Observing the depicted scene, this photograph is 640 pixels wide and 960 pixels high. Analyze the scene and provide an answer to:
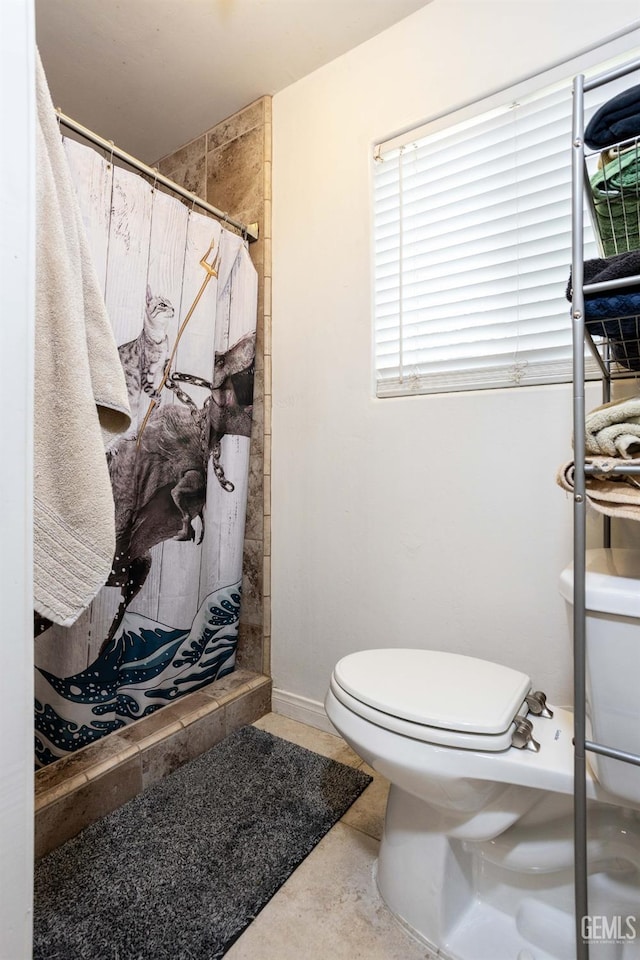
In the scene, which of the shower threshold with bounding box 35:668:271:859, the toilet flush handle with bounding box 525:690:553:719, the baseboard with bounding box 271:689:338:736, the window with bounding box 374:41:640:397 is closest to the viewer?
the toilet flush handle with bounding box 525:690:553:719

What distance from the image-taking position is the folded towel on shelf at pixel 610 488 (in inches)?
28.9

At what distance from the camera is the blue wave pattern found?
1.29m

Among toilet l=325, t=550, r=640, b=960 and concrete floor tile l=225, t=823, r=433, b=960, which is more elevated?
toilet l=325, t=550, r=640, b=960

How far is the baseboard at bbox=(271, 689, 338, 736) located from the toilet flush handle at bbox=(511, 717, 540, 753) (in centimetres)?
85

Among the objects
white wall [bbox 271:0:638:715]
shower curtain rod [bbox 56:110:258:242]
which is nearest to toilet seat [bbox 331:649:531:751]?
white wall [bbox 271:0:638:715]

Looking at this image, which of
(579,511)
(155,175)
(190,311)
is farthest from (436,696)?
(155,175)

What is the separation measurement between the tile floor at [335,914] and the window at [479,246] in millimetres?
1194

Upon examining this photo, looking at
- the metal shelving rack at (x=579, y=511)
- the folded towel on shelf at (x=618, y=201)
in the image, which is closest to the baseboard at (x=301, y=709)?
the metal shelving rack at (x=579, y=511)

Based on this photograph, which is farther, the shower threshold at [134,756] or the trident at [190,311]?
the trident at [190,311]

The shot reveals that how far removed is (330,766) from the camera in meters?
1.43

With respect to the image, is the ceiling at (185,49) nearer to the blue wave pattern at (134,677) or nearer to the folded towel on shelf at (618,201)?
the folded towel on shelf at (618,201)

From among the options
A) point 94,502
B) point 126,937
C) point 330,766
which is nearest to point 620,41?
point 94,502

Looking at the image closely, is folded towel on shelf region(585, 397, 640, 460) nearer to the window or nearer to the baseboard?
the window

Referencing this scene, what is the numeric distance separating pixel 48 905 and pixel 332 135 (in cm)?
218
